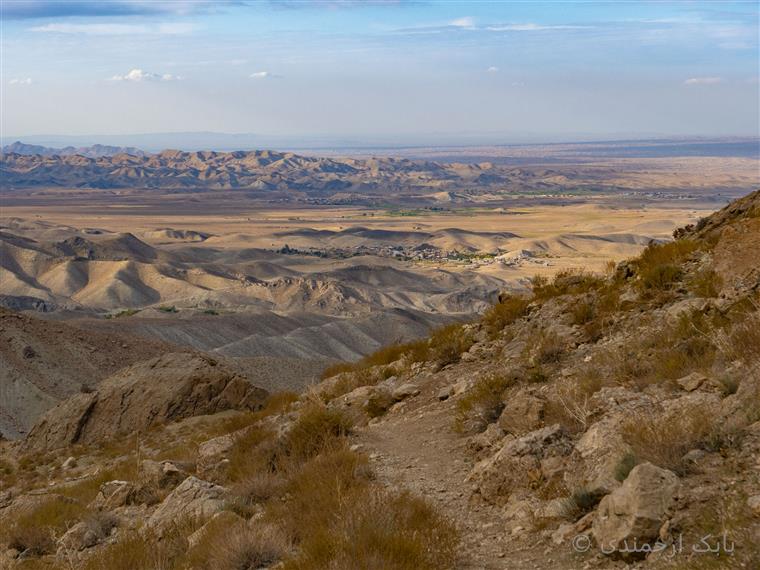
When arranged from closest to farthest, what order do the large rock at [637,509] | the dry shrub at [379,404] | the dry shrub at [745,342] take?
the large rock at [637,509] → the dry shrub at [745,342] → the dry shrub at [379,404]

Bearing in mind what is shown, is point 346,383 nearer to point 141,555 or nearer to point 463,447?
point 463,447

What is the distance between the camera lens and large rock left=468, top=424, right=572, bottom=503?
275 inches

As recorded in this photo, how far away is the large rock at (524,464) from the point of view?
699 centimetres

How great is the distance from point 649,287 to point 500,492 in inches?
225

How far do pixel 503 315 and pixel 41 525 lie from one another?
7837 mm

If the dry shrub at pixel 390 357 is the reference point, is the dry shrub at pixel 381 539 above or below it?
above

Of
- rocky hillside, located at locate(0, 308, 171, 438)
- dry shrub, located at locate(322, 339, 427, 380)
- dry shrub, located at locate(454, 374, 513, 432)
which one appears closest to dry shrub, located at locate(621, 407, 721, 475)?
dry shrub, located at locate(454, 374, 513, 432)

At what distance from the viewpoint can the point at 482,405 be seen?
9516 mm

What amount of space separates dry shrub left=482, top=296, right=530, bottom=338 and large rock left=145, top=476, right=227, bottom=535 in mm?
6309

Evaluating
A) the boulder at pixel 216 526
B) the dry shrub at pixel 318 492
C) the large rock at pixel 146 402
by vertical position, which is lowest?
the large rock at pixel 146 402

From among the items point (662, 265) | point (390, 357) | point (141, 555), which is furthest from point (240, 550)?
point (390, 357)

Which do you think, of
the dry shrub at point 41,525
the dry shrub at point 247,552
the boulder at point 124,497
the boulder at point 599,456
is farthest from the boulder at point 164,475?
the boulder at point 599,456

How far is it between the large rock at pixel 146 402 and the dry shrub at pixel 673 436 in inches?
546

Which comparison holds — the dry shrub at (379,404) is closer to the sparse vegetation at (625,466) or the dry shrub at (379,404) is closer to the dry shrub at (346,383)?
the dry shrub at (346,383)
